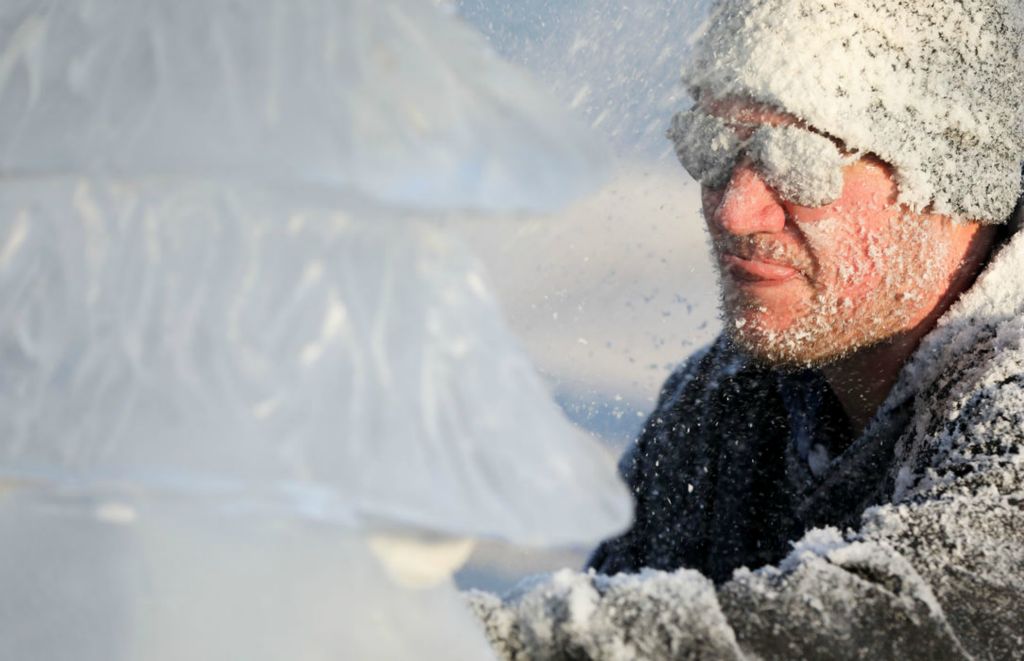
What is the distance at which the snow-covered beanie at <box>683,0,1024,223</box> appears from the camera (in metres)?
1.36

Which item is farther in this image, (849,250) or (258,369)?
(849,250)

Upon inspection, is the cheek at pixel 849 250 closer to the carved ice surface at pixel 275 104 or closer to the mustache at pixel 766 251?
the mustache at pixel 766 251

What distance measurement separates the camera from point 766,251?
4.72 feet

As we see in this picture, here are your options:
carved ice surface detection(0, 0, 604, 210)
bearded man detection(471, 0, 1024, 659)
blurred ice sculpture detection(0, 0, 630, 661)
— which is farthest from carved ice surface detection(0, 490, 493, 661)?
bearded man detection(471, 0, 1024, 659)

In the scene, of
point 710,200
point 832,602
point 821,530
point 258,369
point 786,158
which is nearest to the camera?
point 258,369

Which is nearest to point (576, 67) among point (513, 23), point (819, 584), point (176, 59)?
point (513, 23)

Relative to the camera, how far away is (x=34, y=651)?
18.7 inches

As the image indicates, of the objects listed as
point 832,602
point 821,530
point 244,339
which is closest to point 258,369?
point 244,339

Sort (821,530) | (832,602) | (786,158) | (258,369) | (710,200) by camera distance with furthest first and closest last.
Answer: (710,200) < (786,158) < (821,530) < (832,602) < (258,369)

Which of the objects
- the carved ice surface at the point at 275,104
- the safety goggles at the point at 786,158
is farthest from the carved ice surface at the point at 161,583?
the safety goggles at the point at 786,158

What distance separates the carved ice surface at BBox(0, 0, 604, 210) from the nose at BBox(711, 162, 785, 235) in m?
0.95

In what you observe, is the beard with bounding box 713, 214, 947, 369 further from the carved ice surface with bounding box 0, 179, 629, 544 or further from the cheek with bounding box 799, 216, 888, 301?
the carved ice surface with bounding box 0, 179, 629, 544

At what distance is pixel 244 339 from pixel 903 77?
1.11 meters

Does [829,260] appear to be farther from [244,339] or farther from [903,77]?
[244,339]
